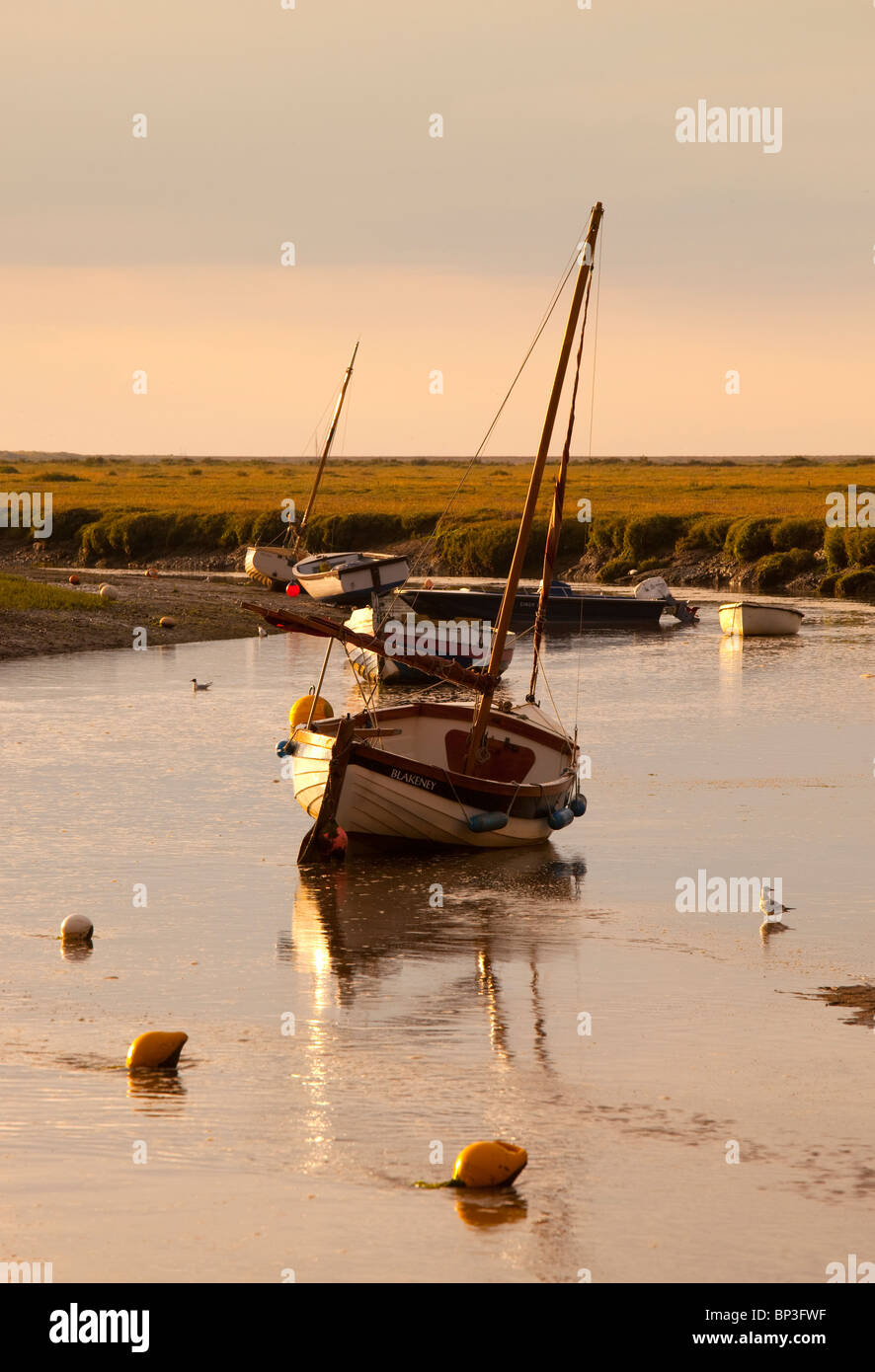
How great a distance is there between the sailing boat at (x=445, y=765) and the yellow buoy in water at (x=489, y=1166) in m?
12.9

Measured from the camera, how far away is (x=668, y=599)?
74500mm

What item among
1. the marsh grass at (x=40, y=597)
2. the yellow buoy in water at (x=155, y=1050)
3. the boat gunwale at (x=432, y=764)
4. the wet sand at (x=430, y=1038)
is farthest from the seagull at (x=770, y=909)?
the marsh grass at (x=40, y=597)

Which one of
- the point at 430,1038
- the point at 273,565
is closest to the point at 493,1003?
the point at 430,1038

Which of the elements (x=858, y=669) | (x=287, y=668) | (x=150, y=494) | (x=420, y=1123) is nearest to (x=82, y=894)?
(x=420, y=1123)

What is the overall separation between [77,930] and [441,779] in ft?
24.0

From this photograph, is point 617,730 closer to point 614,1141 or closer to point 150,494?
point 614,1141

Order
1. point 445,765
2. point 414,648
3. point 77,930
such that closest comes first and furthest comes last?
point 77,930 → point 445,765 → point 414,648

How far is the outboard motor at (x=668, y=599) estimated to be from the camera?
244 ft

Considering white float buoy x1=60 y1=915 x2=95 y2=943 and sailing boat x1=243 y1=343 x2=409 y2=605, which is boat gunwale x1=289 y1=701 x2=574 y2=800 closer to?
white float buoy x1=60 y1=915 x2=95 y2=943

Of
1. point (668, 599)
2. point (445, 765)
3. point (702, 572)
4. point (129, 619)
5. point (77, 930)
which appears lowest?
point (77, 930)

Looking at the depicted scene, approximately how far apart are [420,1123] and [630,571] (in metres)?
81.3

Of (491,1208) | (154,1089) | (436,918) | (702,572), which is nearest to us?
(491,1208)

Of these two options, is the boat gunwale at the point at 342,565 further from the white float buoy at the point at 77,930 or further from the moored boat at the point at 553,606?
the white float buoy at the point at 77,930

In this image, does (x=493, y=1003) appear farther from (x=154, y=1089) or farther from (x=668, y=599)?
(x=668, y=599)
